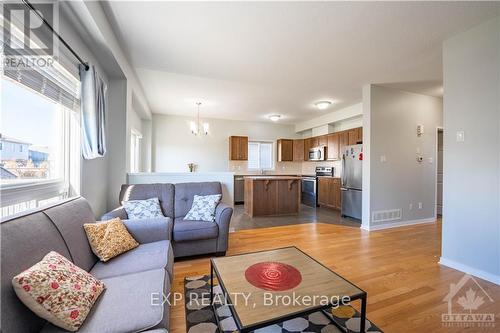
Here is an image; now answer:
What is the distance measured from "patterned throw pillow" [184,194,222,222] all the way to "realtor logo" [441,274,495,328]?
7.70ft

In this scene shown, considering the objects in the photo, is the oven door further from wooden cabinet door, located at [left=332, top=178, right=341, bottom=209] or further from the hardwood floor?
the hardwood floor

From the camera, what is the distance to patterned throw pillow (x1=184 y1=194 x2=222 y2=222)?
2.76 m

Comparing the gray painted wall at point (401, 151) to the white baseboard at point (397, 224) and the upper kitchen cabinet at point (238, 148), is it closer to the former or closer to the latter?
the white baseboard at point (397, 224)

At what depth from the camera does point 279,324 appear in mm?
1557

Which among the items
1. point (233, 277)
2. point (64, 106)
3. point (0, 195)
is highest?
point (64, 106)

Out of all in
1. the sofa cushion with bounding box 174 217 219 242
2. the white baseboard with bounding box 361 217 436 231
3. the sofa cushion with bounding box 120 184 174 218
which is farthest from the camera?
the white baseboard with bounding box 361 217 436 231

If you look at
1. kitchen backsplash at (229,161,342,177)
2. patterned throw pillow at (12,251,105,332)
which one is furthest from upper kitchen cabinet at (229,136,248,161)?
patterned throw pillow at (12,251,105,332)

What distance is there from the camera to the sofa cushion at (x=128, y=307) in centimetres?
96

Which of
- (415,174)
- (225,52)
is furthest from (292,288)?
(415,174)

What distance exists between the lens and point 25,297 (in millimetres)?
895

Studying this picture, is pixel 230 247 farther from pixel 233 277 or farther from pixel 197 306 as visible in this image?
pixel 233 277

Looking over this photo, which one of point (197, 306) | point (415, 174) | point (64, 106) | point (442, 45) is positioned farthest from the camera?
point (415, 174)

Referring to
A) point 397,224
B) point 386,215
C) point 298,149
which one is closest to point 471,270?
point 386,215

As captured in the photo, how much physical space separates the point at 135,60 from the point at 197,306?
320cm
